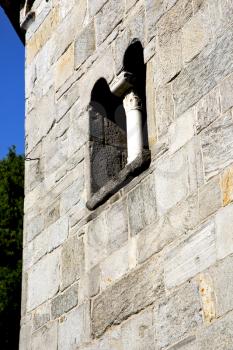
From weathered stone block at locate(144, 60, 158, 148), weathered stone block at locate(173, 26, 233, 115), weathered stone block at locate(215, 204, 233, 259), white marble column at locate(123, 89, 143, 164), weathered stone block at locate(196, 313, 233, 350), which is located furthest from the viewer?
white marble column at locate(123, 89, 143, 164)

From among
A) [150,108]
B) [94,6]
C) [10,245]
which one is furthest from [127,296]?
[10,245]

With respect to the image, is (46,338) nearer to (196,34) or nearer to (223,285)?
(223,285)

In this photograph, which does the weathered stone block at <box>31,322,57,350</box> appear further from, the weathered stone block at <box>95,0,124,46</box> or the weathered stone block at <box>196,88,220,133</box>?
the weathered stone block at <box>95,0,124,46</box>

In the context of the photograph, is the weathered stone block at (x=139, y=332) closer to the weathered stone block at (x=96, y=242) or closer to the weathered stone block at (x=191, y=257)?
the weathered stone block at (x=191, y=257)

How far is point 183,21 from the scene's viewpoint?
172 inches

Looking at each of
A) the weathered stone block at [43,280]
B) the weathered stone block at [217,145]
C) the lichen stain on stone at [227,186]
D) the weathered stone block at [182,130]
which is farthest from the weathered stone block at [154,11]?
the weathered stone block at [43,280]

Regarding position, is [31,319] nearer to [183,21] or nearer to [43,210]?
[43,210]

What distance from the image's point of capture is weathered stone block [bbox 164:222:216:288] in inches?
147

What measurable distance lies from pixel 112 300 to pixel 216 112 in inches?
47.8

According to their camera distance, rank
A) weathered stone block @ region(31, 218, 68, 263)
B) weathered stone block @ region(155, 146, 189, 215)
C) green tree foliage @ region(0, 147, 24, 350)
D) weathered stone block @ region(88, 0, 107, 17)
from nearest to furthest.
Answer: weathered stone block @ region(155, 146, 189, 215), weathered stone block @ region(31, 218, 68, 263), weathered stone block @ region(88, 0, 107, 17), green tree foliage @ region(0, 147, 24, 350)

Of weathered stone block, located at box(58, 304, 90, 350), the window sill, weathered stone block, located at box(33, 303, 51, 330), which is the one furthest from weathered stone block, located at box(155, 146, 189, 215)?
weathered stone block, located at box(33, 303, 51, 330)

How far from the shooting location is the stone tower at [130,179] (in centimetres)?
381

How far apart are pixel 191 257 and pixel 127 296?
579mm

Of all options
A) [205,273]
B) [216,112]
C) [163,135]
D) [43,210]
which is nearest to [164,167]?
[163,135]
